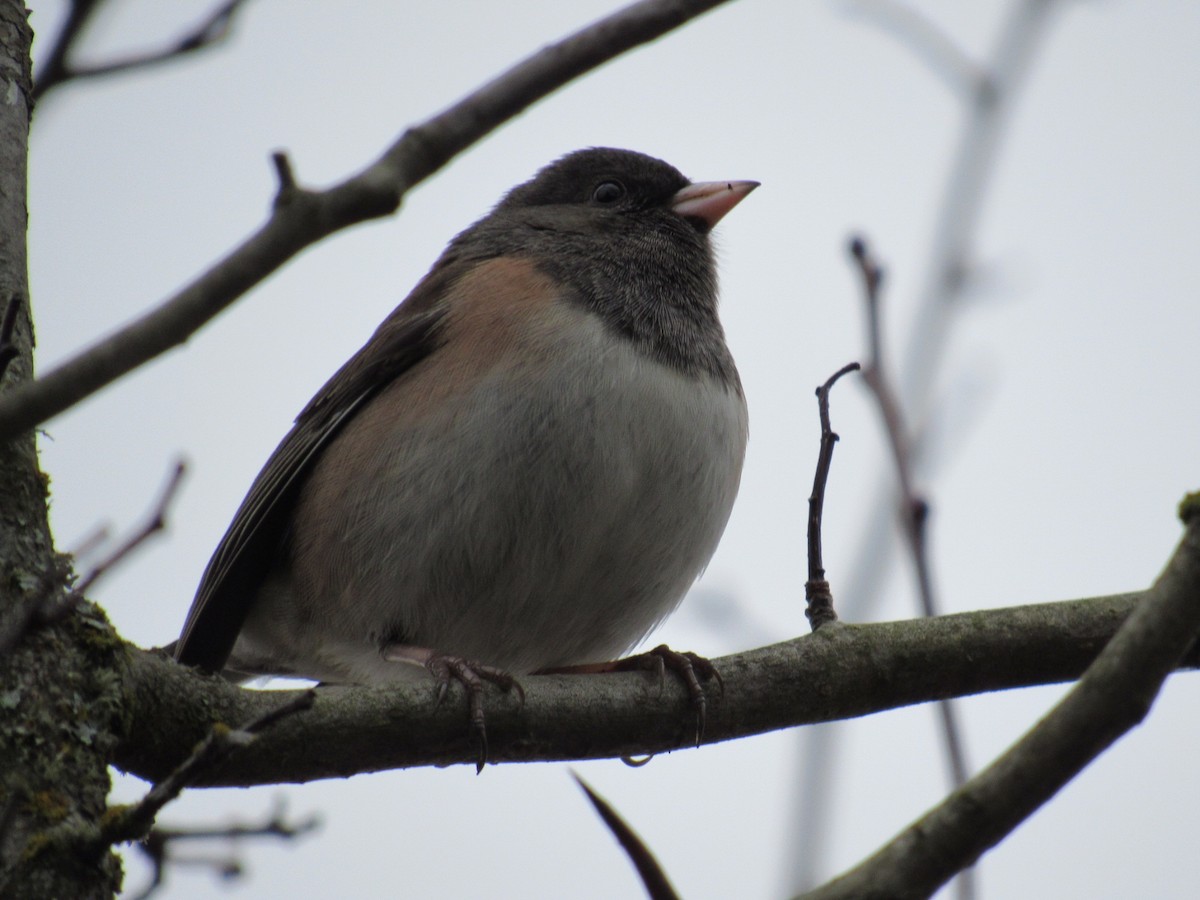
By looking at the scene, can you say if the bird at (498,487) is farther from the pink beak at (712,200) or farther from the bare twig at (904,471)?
the bare twig at (904,471)

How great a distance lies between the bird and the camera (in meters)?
2.85

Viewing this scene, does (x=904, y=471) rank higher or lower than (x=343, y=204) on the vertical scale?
higher

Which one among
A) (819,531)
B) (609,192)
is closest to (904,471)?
(819,531)

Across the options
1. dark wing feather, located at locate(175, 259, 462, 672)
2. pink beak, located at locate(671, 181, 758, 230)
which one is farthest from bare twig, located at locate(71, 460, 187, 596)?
pink beak, located at locate(671, 181, 758, 230)

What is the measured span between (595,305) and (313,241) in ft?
5.66

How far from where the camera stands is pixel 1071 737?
4.27 feet

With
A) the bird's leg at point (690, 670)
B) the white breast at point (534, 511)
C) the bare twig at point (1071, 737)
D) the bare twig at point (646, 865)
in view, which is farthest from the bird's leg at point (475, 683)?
the bare twig at point (1071, 737)

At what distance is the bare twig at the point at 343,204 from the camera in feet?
4.60

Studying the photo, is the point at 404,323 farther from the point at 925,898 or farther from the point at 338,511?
the point at 925,898

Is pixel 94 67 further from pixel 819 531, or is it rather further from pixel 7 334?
pixel 819 531

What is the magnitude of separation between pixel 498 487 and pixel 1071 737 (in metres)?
1.70

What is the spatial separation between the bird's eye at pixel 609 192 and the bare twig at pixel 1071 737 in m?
2.84

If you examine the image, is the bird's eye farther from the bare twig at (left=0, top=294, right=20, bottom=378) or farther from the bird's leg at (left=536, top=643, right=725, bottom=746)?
the bare twig at (left=0, top=294, right=20, bottom=378)

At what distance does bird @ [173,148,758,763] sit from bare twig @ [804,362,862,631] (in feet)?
1.77
